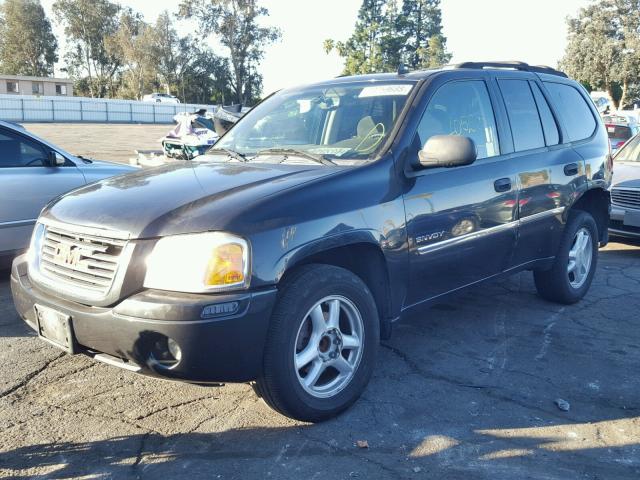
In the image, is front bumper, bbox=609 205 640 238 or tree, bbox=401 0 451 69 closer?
front bumper, bbox=609 205 640 238

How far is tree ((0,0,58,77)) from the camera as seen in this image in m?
69.9

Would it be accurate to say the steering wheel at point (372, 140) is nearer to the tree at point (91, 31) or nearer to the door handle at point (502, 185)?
the door handle at point (502, 185)

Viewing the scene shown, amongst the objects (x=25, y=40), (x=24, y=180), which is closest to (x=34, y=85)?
(x=25, y=40)

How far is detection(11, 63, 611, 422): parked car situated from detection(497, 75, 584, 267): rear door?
18 millimetres

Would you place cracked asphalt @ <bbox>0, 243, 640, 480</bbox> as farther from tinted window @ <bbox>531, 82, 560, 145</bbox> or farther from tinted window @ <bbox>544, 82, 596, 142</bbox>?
tinted window @ <bbox>544, 82, 596, 142</bbox>

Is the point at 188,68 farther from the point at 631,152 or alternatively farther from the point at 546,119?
the point at 546,119

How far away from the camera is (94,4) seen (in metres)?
68.5

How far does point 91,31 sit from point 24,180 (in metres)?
71.7

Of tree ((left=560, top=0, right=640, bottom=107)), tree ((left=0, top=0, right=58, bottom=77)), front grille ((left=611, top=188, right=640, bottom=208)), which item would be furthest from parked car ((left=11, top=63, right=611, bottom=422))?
tree ((left=0, top=0, right=58, bottom=77))

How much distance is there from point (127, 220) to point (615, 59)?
156 feet

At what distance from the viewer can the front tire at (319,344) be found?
10.1ft

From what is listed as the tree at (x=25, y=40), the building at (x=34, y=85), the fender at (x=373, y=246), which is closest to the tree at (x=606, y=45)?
the fender at (x=373, y=246)

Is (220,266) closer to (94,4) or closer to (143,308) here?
(143,308)

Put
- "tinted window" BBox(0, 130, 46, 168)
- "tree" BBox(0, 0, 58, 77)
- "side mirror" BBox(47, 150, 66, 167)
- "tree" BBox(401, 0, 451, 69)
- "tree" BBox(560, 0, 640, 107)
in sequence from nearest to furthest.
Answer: "tinted window" BBox(0, 130, 46, 168) → "side mirror" BBox(47, 150, 66, 167) → "tree" BBox(560, 0, 640, 107) → "tree" BBox(401, 0, 451, 69) → "tree" BBox(0, 0, 58, 77)
